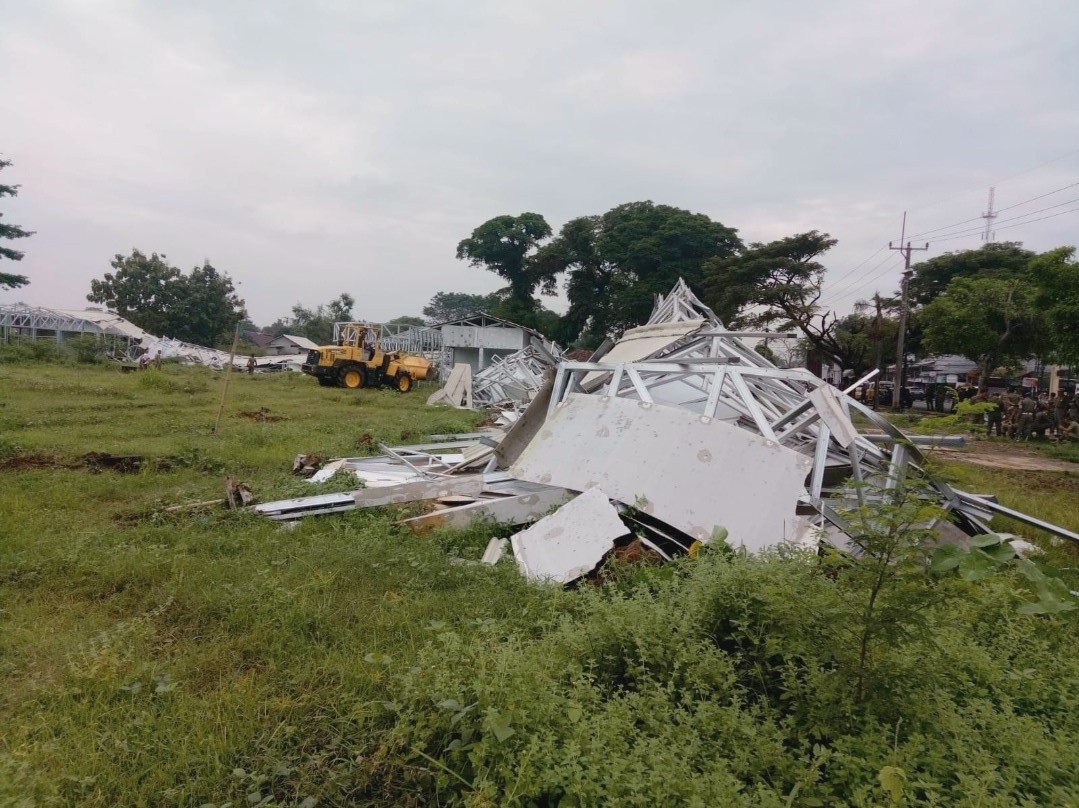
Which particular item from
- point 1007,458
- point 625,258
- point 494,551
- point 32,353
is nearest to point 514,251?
point 625,258

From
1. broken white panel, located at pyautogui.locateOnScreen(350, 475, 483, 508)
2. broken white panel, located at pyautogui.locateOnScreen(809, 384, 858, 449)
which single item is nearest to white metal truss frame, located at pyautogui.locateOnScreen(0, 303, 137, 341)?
broken white panel, located at pyautogui.locateOnScreen(350, 475, 483, 508)

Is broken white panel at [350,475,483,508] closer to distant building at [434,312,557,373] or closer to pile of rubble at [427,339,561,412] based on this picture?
pile of rubble at [427,339,561,412]

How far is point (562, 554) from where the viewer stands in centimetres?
396

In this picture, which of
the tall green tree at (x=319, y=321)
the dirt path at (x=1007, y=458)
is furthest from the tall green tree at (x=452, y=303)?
the dirt path at (x=1007, y=458)

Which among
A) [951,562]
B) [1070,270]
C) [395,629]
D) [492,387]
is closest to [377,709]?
[395,629]

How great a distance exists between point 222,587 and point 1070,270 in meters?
12.4

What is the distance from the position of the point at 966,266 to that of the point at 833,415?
30.0 meters

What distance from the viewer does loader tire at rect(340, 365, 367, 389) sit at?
862 inches

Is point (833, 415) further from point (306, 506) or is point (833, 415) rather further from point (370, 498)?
point (306, 506)

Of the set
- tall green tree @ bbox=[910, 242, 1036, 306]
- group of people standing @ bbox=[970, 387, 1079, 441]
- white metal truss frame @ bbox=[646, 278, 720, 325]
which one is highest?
tall green tree @ bbox=[910, 242, 1036, 306]

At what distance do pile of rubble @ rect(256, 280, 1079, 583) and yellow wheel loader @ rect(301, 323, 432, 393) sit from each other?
16.4 m

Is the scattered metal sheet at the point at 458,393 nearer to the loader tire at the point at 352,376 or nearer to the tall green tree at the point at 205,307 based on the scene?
the loader tire at the point at 352,376

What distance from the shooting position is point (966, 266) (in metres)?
27.4

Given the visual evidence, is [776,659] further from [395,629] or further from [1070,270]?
[1070,270]
